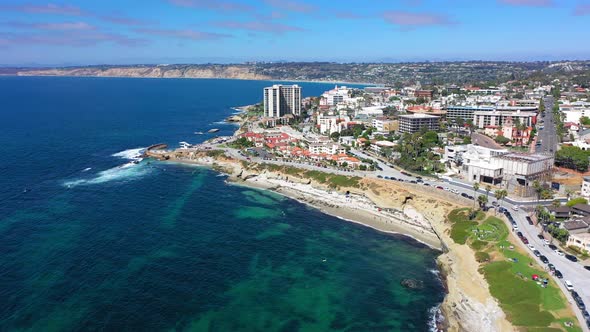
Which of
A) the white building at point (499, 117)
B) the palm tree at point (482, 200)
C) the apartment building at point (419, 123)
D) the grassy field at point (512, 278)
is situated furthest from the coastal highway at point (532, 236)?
the white building at point (499, 117)

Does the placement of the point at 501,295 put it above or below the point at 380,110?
below

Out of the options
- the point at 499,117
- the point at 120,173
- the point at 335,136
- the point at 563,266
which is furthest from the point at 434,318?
the point at 499,117

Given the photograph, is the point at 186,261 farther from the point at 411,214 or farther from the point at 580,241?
the point at 580,241

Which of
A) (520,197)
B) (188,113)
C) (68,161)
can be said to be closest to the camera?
(520,197)

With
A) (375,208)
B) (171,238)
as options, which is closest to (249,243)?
(171,238)

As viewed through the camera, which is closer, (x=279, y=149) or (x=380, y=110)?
(x=279, y=149)

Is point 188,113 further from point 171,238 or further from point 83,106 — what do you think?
point 171,238
